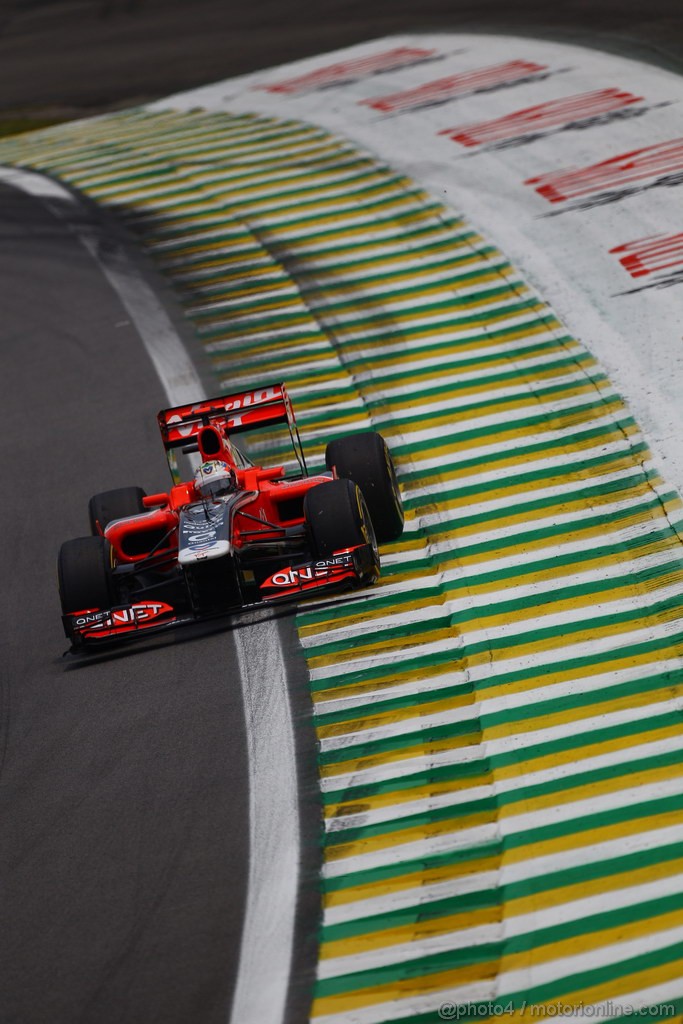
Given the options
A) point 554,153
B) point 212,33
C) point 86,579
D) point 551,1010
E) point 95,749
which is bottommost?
point 551,1010

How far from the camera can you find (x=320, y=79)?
26.7m

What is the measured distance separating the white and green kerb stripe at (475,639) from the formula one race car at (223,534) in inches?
20.1

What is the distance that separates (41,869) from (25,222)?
15.3 m

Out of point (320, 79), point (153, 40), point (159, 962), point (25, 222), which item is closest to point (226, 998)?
point (159, 962)

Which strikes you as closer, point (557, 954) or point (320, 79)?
point (557, 954)

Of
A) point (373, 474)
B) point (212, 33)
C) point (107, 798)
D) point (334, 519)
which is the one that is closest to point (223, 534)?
point (334, 519)

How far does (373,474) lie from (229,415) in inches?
59.8

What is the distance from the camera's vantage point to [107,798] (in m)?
9.93

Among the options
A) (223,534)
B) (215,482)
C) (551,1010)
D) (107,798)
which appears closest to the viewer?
(551,1010)

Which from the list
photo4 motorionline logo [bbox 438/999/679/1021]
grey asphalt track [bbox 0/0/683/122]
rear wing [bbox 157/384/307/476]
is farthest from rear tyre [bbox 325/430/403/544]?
grey asphalt track [bbox 0/0/683/122]

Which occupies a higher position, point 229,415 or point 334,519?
point 229,415

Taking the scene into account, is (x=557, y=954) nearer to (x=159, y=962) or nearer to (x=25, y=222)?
(x=159, y=962)

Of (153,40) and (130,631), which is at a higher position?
(153,40)

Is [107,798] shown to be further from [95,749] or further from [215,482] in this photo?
[215,482]
